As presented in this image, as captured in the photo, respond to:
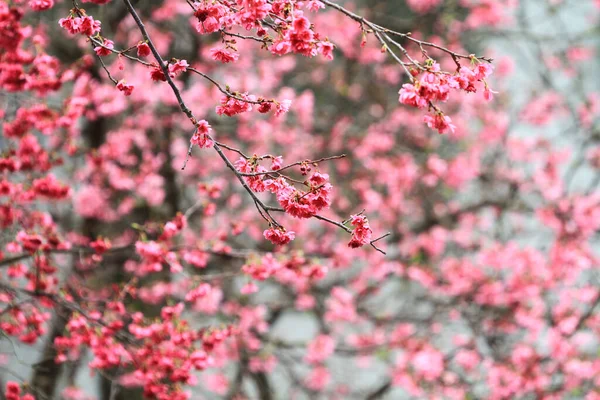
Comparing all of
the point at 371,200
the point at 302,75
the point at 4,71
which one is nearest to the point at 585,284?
the point at 371,200

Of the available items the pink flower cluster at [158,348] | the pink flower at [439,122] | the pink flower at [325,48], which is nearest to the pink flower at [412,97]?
the pink flower at [439,122]

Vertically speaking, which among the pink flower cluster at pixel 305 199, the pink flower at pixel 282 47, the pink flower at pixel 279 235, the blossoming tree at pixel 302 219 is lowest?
the pink flower at pixel 279 235

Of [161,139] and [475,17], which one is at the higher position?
[475,17]

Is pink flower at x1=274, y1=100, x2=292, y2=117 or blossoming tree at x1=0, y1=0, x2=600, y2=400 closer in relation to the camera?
pink flower at x1=274, y1=100, x2=292, y2=117

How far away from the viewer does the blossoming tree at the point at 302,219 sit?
4641mm

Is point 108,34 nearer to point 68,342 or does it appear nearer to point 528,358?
point 68,342

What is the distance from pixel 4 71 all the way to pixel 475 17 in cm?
774

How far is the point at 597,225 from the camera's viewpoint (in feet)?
26.6

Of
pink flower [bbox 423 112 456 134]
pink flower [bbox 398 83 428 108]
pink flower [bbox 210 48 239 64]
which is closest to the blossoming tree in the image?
pink flower [bbox 210 48 239 64]

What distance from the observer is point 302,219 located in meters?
7.98

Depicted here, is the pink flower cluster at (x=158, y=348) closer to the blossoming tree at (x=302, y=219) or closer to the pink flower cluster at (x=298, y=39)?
the blossoming tree at (x=302, y=219)

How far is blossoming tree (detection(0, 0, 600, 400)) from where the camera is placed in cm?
464

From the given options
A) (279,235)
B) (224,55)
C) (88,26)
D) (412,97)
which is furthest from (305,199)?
(88,26)

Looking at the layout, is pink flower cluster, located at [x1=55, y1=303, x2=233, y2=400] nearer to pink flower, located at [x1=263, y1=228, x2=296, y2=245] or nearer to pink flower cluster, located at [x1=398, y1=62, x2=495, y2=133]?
pink flower, located at [x1=263, y1=228, x2=296, y2=245]
